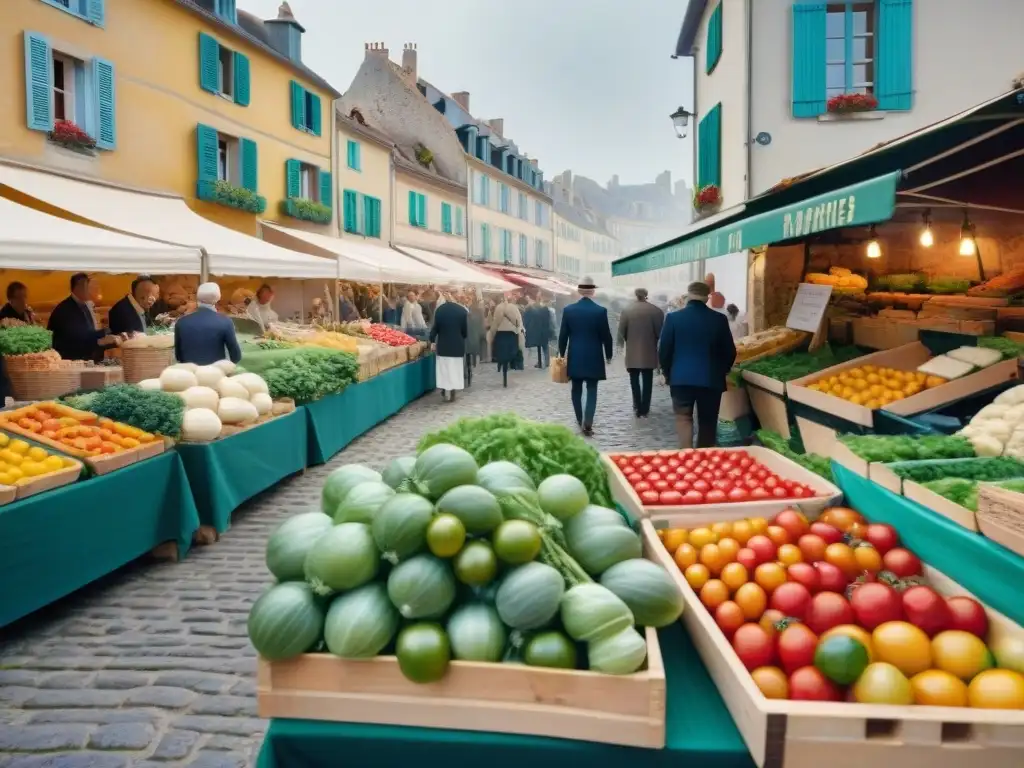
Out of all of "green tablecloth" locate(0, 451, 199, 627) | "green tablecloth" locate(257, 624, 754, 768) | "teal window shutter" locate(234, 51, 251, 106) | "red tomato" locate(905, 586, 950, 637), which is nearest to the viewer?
"green tablecloth" locate(257, 624, 754, 768)

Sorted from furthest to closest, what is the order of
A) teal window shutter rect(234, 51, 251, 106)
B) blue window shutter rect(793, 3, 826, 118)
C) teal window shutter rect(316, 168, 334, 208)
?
teal window shutter rect(316, 168, 334, 208), teal window shutter rect(234, 51, 251, 106), blue window shutter rect(793, 3, 826, 118)

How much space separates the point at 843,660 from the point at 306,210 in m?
19.6

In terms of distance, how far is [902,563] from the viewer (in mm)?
2762

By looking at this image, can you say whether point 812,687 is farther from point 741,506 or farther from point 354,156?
point 354,156

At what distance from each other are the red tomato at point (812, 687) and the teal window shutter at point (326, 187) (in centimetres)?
2102

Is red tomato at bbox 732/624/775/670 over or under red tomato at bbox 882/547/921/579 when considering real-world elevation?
under

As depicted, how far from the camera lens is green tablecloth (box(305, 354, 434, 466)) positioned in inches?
340

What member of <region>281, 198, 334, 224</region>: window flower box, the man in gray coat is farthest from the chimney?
the man in gray coat

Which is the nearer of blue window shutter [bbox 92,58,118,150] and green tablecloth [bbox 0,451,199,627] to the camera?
green tablecloth [bbox 0,451,199,627]

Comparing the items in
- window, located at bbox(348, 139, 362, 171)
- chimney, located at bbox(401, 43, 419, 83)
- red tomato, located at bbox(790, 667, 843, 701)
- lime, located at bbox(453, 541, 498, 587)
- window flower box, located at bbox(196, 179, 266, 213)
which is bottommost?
red tomato, located at bbox(790, 667, 843, 701)

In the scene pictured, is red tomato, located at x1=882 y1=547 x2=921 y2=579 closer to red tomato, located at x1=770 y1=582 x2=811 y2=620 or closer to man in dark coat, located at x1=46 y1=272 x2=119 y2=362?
red tomato, located at x1=770 y1=582 x2=811 y2=620

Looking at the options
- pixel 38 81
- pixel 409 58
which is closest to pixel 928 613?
pixel 38 81

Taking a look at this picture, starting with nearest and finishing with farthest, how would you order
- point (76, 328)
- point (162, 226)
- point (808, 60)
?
point (76, 328) < point (162, 226) < point (808, 60)

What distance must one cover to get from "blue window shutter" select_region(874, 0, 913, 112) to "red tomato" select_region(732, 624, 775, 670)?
12317mm
